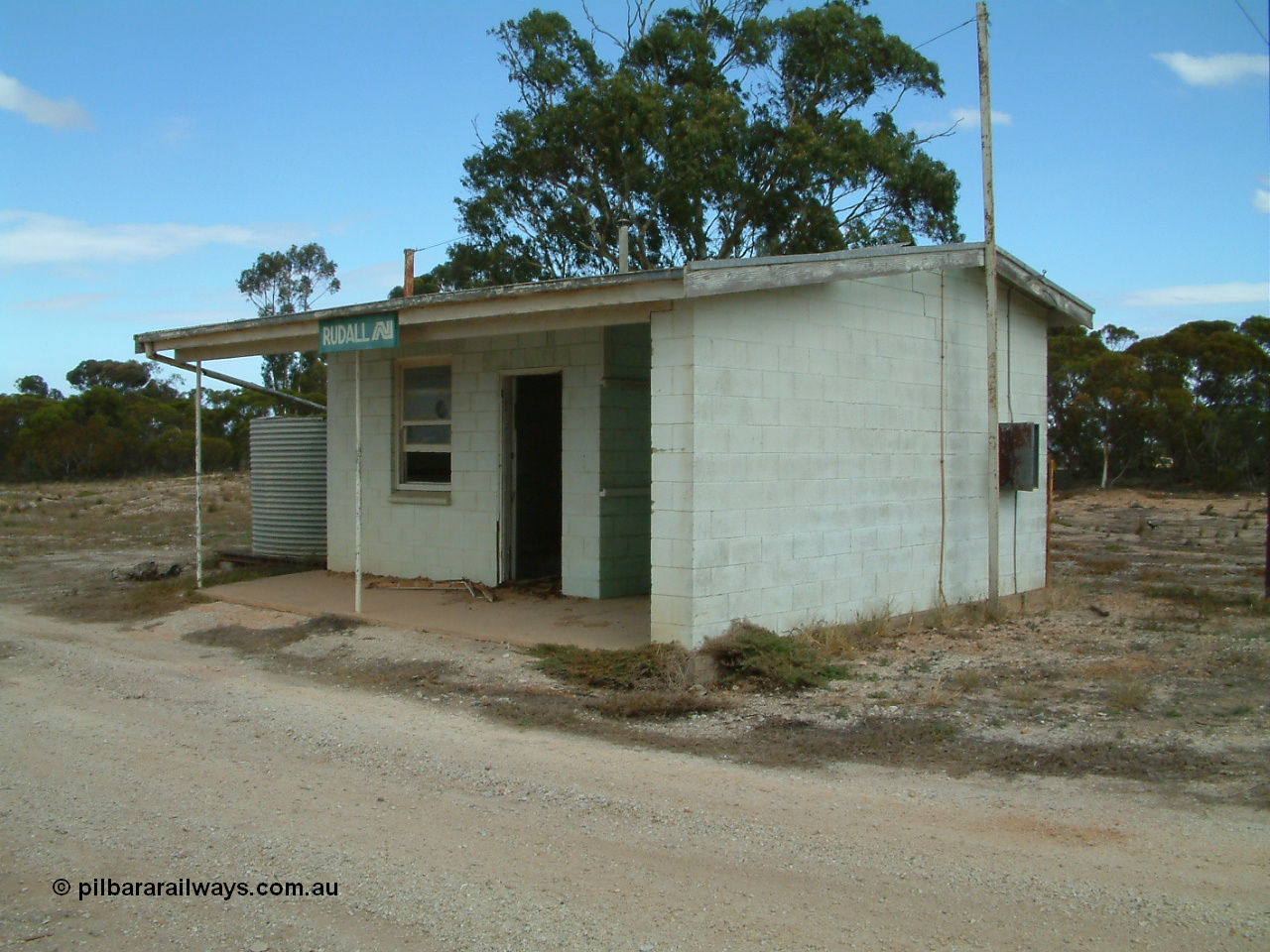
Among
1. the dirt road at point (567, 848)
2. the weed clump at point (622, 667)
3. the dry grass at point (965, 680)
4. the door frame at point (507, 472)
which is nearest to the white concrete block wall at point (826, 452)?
the weed clump at point (622, 667)

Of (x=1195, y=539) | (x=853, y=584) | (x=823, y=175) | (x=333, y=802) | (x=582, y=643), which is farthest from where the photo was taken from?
(x=823, y=175)

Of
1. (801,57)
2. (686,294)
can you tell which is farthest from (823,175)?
(686,294)

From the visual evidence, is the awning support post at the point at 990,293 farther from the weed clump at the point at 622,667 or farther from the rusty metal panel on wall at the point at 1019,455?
the weed clump at the point at 622,667

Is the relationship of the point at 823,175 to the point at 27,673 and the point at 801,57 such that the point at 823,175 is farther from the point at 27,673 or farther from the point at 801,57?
the point at 27,673

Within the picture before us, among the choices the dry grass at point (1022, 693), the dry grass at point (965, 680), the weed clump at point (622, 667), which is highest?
the weed clump at point (622, 667)

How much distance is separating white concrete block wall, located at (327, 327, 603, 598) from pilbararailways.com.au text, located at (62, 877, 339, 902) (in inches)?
257

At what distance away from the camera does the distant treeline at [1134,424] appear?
29.8m

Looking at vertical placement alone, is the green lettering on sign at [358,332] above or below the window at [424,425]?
above

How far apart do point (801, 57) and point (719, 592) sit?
75.2 feet

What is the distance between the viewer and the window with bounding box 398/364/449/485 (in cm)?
1199

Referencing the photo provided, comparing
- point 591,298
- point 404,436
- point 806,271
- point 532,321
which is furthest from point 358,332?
point 806,271

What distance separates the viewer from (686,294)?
753 cm

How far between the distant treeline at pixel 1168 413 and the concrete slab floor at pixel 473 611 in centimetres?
2497

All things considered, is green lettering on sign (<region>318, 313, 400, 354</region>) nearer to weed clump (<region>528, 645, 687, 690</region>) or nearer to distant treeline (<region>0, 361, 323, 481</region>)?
weed clump (<region>528, 645, 687, 690</region>)
